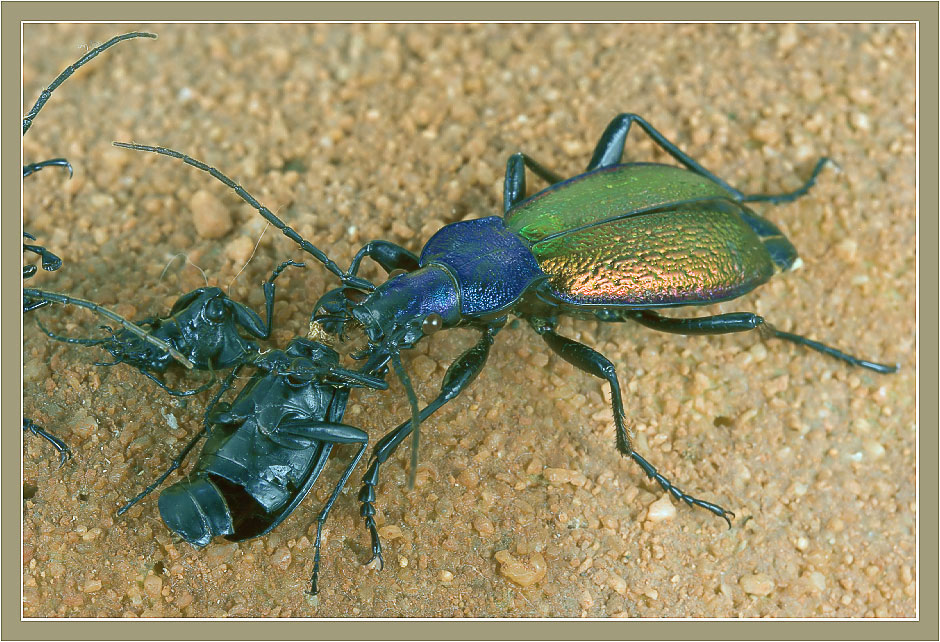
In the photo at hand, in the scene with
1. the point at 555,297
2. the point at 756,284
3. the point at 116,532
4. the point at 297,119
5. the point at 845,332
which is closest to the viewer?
the point at 116,532

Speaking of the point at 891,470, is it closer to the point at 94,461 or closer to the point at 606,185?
the point at 606,185

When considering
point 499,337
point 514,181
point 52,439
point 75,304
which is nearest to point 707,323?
point 499,337

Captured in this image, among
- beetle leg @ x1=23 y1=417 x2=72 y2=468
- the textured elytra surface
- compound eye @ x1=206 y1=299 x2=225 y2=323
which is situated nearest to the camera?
beetle leg @ x1=23 y1=417 x2=72 y2=468

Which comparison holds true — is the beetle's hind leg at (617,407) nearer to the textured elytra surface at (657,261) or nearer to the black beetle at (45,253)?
the textured elytra surface at (657,261)

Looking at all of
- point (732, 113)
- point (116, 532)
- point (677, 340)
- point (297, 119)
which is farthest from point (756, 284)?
point (116, 532)

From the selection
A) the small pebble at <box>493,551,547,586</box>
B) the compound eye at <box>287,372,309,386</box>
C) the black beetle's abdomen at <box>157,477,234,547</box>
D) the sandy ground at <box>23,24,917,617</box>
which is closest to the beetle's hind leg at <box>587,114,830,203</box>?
the sandy ground at <box>23,24,917,617</box>

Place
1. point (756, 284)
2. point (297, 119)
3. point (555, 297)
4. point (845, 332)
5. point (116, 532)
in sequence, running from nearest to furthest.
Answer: point (116, 532) < point (555, 297) < point (756, 284) < point (845, 332) < point (297, 119)

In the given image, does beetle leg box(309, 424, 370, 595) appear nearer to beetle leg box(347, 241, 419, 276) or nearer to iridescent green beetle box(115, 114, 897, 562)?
iridescent green beetle box(115, 114, 897, 562)
